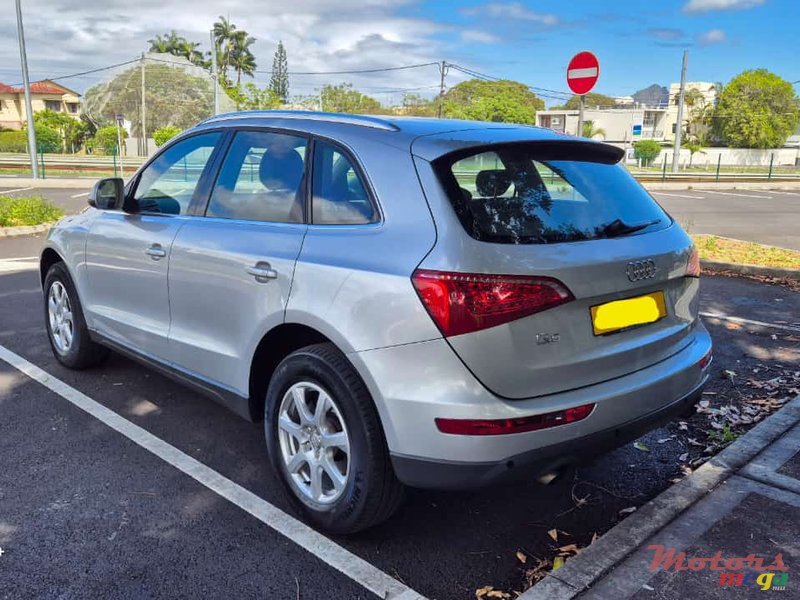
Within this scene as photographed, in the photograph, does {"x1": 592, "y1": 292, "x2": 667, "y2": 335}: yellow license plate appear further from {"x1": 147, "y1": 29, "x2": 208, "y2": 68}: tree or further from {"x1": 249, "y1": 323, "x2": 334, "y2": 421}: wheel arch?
{"x1": 147, "y1": 29, "x2": 208, "y2": 68}: tree

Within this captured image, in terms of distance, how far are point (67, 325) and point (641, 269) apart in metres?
4.05

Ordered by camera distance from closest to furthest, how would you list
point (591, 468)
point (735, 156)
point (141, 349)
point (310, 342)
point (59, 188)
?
point (310, 342)
point (591, 468)
point (141, 349)
point (59, 188)
point (735, 156)

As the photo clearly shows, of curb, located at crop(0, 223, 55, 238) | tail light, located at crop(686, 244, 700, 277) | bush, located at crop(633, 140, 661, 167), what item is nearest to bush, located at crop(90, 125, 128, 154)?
bush, located at crop(633, 140, 661, 167)

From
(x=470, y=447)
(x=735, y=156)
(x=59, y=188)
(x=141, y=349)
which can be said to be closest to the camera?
(x=470, y=447)

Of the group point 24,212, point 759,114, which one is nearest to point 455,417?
point 24,212

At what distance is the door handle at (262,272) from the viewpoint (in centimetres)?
308

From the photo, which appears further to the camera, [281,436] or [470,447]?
[281,436]

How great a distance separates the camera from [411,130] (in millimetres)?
2982

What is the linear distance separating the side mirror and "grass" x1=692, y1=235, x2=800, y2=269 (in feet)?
24.6

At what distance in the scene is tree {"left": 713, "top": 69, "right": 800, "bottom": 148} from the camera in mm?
73375

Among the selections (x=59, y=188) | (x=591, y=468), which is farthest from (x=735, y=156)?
(x=591, y=468)

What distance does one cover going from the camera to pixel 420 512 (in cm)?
329

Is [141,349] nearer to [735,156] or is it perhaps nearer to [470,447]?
[470,447]

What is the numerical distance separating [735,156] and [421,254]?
76381mm
